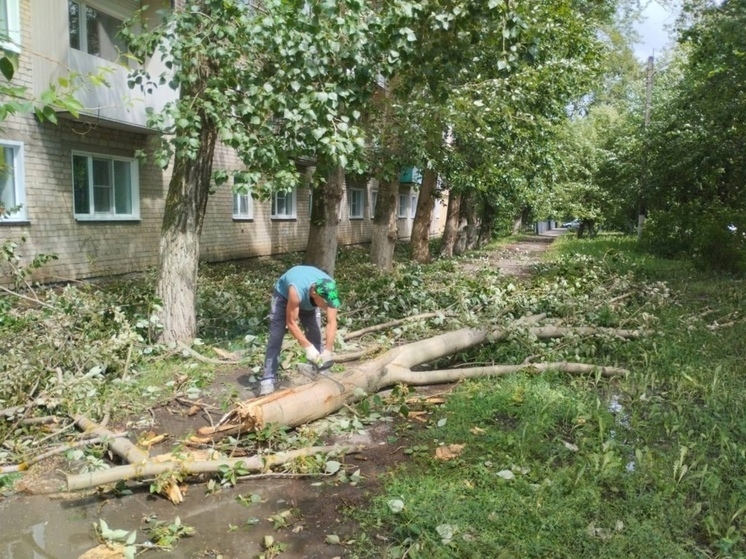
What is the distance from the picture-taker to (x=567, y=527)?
3.40m

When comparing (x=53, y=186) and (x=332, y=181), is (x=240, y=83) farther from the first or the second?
(x=53, y=186)

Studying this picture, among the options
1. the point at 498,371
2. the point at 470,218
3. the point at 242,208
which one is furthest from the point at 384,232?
the point at 470,218

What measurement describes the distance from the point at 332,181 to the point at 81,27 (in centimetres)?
565

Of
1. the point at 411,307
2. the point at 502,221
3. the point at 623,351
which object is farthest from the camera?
the point at 502,221

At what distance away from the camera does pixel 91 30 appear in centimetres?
1191

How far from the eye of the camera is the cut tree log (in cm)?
460

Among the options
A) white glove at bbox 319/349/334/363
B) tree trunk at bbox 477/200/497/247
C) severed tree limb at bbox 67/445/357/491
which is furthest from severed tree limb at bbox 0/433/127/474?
tree trunk at bbox 477/200/497/247

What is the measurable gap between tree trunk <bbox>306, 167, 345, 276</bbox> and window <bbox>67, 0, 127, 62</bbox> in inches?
178

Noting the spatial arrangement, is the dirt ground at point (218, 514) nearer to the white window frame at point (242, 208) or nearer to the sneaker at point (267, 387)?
the sneaker at point (267, 387)

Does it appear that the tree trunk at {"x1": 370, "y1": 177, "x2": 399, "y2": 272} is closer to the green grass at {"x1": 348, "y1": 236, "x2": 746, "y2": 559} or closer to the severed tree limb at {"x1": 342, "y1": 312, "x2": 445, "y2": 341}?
the severed tree limb at {"x1": 342, "y1": 312, "x2": 445, "y2": 341}

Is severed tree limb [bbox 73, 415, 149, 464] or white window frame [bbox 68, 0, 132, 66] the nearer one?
severed tree limb [bbox 73, 415, 149, 464]

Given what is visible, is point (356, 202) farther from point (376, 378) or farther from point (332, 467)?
point (332, 467)

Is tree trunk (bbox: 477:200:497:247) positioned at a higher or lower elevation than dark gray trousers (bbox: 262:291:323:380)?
higher

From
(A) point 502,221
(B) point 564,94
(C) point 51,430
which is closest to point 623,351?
(C) point 51,430
